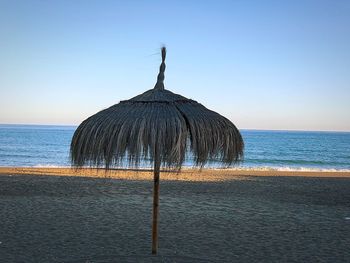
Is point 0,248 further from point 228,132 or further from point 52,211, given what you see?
point 228,132

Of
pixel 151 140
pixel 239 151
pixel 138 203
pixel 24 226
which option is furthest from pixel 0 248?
pixel 138 203

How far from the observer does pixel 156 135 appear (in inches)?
223

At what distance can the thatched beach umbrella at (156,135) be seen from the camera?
5.66m

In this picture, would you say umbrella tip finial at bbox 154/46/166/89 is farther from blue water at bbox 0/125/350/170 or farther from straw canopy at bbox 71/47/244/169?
blue water at bbox 0/125/350/170

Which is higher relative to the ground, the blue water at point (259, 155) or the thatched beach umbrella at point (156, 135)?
the thatched beach umbrella at point (156, 135)

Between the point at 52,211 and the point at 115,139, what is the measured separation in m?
6.78

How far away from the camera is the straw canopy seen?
566 centimetres

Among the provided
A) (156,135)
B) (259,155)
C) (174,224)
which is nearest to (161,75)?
(156,135)

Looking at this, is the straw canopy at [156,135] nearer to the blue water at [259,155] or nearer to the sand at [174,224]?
the sand at [174,224]

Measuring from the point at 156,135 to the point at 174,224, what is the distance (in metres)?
5.06

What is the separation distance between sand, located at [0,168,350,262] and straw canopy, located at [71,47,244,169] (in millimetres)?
1893

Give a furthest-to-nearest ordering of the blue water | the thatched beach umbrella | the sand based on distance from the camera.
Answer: the blue water
the sand
the thatched beach umbrella

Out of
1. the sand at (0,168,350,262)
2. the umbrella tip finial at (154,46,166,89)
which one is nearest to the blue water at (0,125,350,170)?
the sand at (0,168,350,262)

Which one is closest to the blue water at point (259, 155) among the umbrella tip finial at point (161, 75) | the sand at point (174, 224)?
the sand at point (174, 224)
